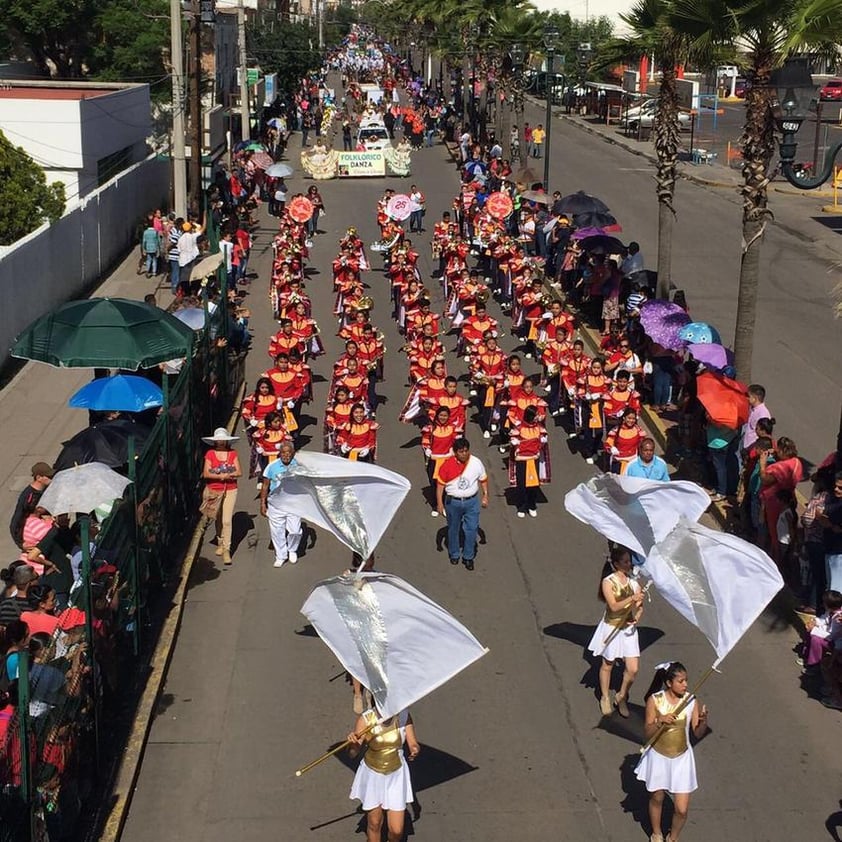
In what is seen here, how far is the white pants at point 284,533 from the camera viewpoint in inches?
553

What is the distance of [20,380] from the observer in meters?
22.0

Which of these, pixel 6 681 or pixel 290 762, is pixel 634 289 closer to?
pixel 290 762

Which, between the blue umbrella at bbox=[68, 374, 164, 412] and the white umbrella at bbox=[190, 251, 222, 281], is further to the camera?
the white umbrella at bbox=[190, 251, 222, 281]

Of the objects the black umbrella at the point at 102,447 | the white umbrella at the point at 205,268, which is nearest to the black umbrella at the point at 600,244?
the white umbrella at the point at 205,268

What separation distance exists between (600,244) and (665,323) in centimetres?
592

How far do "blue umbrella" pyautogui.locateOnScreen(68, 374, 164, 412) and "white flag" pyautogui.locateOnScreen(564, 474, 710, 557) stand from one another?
5.66 metres

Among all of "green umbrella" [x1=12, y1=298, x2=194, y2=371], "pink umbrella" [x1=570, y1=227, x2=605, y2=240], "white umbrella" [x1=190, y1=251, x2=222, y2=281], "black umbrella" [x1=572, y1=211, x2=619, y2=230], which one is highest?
"black umbrella" [x1=572, y1=211, x2=619, y2=230]

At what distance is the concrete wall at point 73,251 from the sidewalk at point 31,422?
0.72 m

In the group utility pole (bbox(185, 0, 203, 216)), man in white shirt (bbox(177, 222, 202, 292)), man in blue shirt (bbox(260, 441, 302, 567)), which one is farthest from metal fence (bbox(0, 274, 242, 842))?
utility pole (bbox(185, 0, 203, 216))

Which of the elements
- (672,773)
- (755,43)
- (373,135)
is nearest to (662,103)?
(755,43)

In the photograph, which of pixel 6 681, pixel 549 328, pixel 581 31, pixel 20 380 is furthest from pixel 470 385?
pixel 581 31

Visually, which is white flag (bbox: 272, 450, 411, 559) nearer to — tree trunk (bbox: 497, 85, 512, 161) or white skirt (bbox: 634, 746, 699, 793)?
white skirt (bbox: 634, 746, 699, 793)

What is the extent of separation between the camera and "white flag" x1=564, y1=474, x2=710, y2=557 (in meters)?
10.5

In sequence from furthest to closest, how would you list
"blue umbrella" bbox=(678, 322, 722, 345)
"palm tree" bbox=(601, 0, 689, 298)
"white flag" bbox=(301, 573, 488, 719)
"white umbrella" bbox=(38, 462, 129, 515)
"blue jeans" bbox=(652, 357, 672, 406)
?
"palm tree" bbox=(601, 0, 689, 298), "blue jeans" bbox=(652, 357, 672, 406), "blue umbrella" bbox=(678, 322, 722, 345), "white umbrella" bbox=(38, 462, 129, 515), "white flag" bbox=(301, 573, 488, 719)
